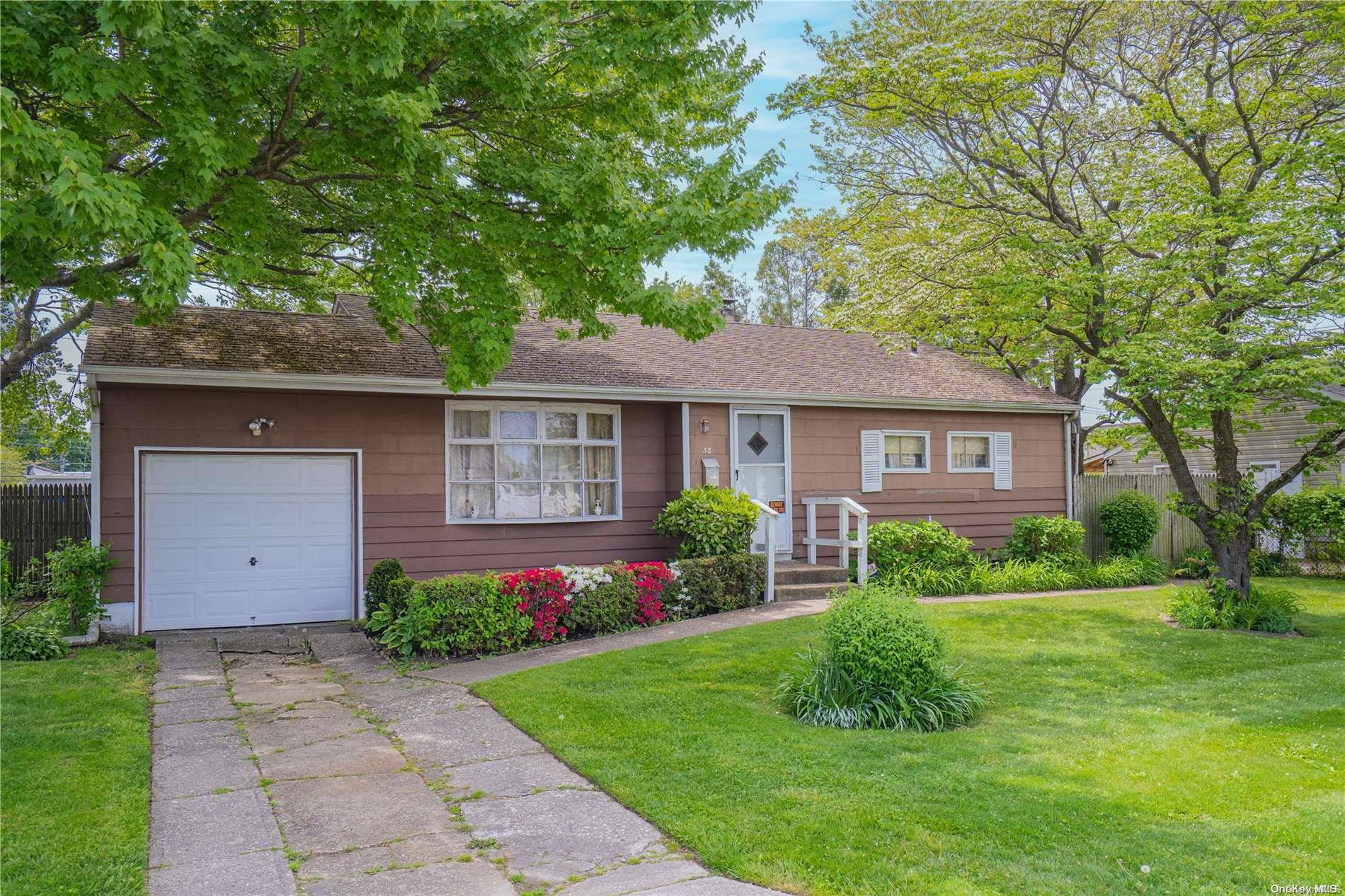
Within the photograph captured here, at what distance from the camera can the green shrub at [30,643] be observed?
866 centimetres

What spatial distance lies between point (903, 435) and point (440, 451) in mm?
7340

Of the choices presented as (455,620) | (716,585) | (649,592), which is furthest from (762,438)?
(455,620)

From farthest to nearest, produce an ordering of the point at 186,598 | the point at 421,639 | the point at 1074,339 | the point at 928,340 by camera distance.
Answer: the point at 928,340 → the point at 1074,339 → the point at 186,598 → the point at 421,639

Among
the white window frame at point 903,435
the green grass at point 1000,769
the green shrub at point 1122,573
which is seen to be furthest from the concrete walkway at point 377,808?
the green shrub at point 1122,573

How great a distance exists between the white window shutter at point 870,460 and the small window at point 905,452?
0.12 meters

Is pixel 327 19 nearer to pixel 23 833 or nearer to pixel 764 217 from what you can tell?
pixel 764 217

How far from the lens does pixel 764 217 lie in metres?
8.44

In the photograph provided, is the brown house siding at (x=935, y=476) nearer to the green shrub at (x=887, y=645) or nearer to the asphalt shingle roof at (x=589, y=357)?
the asphalt shingle roof at (x=589, y=357)

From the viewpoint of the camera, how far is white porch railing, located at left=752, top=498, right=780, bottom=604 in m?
11.8

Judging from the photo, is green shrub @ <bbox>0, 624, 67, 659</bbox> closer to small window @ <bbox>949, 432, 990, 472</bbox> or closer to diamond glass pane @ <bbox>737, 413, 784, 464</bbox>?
diamond glass pane @ <bbox>737, 413, 784, 464</bbox>

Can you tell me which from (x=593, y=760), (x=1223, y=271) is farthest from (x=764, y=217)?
(x=1223, y=271)

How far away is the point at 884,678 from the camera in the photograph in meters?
6.51

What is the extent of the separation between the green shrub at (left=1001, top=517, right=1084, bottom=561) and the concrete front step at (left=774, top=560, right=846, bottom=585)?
12.6 feet

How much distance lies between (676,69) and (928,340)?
1314 cm
